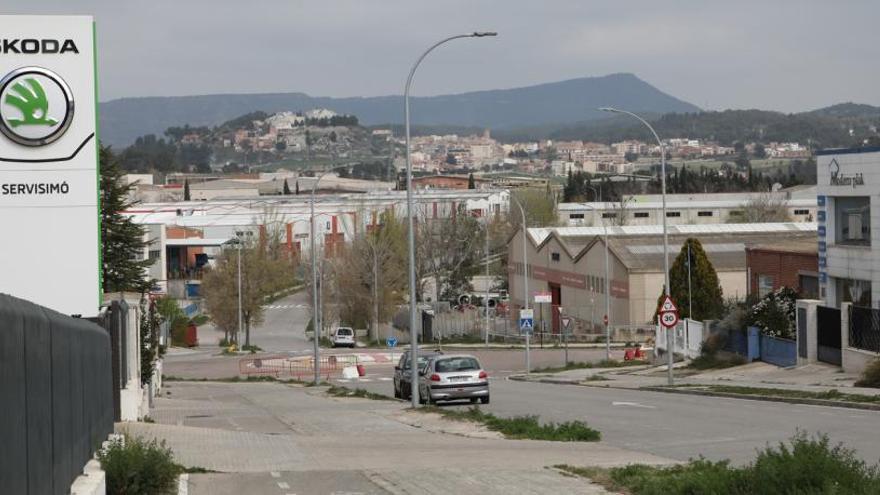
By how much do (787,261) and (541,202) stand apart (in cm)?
8099

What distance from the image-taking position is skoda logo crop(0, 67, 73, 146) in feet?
85.5

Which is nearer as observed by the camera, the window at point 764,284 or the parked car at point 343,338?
the window at point 764,284

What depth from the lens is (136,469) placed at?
14.7m

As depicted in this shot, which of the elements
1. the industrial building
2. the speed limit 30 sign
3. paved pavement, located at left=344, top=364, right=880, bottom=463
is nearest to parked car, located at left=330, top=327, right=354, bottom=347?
the industrial building

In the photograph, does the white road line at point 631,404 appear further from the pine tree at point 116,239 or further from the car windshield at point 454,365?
the pine tree at point 116,239

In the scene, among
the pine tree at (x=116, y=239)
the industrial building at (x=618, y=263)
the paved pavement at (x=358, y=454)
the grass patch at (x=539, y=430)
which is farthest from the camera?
the industrial building at (x=618, y=263)

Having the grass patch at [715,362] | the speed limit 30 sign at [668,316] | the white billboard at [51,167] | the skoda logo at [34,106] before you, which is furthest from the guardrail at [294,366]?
the skoda logo at [34,106]

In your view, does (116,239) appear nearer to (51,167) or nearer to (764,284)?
(764,284)

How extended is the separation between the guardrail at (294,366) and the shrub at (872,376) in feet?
97.5

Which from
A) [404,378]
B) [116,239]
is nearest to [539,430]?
[404,378]

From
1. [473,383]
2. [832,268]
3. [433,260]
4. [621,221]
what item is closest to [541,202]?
[621,221]

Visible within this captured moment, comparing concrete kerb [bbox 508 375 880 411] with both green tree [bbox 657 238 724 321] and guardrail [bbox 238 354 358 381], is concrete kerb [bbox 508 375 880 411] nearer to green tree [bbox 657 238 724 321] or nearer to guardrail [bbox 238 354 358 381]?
green tree [bbox 657 238 724 321]

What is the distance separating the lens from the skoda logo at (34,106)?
2605cm

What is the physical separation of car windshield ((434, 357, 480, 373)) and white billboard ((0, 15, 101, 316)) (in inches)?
444
